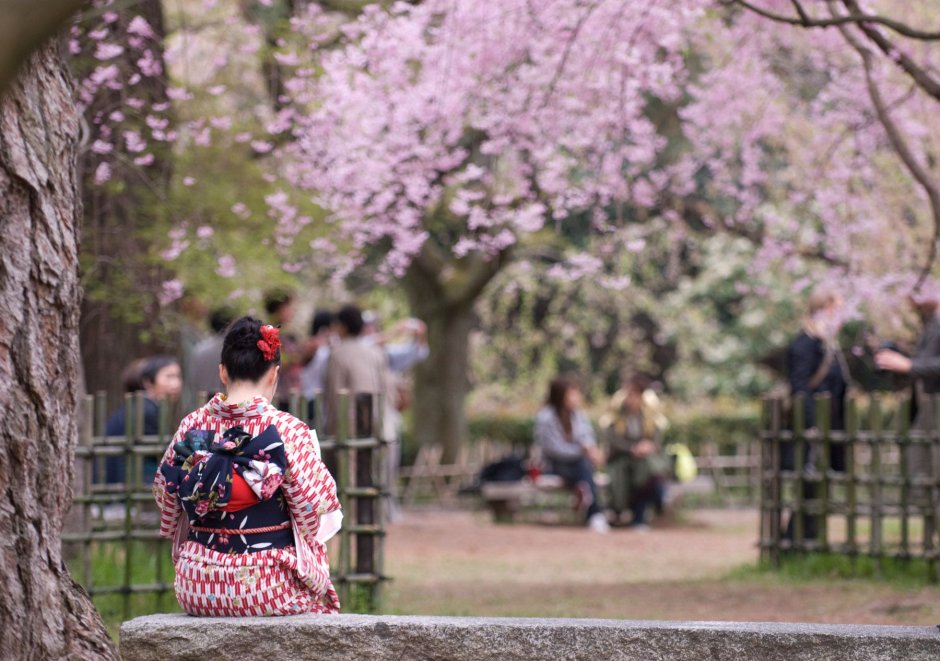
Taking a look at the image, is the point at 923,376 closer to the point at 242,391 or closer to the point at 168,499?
the point at 242,391

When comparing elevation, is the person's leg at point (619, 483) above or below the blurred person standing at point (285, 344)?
below

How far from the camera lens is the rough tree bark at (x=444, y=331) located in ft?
61.2

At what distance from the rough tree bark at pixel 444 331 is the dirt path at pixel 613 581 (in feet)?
13.8

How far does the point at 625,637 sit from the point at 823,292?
652 centimetres

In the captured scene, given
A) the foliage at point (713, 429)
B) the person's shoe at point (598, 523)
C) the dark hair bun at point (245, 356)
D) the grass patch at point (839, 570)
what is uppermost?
the dark hair bun at point (245, 356)

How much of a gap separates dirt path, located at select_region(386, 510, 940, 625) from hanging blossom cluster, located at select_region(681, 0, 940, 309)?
9.27ft

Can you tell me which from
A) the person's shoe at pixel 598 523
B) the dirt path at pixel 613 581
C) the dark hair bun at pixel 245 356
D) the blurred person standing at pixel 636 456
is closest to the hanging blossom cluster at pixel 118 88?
the dirt path at pixel 613 581

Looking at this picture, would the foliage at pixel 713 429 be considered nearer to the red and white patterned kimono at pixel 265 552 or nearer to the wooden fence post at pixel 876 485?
the wooden fence post at pixel 876 485

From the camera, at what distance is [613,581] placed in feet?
32.7

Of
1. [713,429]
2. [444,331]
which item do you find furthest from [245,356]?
[713,429]

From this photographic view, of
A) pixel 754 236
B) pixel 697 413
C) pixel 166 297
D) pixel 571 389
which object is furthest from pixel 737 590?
pixel 697 413

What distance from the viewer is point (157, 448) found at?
7512 millimetres

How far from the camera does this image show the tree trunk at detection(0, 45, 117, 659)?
408 centimetres

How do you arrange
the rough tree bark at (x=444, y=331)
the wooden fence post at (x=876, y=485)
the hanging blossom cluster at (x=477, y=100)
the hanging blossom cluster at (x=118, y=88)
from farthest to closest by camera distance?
the rough tree bark at (x=444, y=331)
the wooden fence post at (x=876, y=485)
the hanging blossom cluster at (x=477, y=100)
the hanging blossom cluster at (x=118, y=88)
